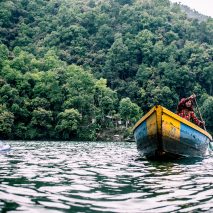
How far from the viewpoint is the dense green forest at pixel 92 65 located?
60.9 metres

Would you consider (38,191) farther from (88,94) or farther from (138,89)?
(138,89)

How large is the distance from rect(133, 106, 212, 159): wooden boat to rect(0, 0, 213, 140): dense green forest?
4179cm

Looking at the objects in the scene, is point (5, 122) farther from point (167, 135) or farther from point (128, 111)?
point (167, 135)

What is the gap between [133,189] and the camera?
23.2ft

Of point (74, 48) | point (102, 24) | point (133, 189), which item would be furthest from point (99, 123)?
point (133, 189)

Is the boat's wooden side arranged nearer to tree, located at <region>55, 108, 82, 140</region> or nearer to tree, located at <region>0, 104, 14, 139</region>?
tree, located at <region>0, 104, 14, 139</region>

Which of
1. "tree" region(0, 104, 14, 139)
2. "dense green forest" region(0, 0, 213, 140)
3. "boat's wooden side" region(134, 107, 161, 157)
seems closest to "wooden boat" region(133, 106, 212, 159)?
"boat's wooden side" region(134, 107, 161, 157)

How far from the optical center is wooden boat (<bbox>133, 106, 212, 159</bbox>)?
14151mm

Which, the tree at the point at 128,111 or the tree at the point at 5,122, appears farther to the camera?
the tree at the point at 128,111

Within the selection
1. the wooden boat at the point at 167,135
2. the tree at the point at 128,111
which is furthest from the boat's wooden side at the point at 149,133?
the tree at the point at 128,111

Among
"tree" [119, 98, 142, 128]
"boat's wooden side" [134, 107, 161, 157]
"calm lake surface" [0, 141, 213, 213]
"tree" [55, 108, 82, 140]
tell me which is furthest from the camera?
"tree" [119, 98, 142, 128]

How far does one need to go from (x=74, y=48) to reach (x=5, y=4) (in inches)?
1172

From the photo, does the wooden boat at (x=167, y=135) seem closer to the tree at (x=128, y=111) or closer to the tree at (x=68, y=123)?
the tree at (x=68, y=123)

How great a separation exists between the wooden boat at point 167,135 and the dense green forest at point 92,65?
137ft
